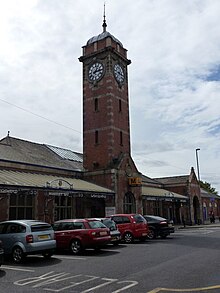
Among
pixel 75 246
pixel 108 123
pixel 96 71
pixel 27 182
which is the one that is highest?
pixel 96 71

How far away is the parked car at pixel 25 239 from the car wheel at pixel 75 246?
4.79 feet

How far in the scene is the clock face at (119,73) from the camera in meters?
33.4

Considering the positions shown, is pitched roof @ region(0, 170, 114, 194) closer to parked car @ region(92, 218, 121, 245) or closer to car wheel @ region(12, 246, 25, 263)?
parked car @ region(92, 218, 121, 245)

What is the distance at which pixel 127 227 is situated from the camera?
18.5 m

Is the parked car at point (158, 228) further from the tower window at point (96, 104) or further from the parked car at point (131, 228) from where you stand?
the tower window at point (96, 104)

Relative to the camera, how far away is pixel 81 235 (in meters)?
13.9

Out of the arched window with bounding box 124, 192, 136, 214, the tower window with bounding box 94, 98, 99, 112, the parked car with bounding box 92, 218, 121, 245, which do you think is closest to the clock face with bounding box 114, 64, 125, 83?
the tower window with bounding box 94, 98, 99, 112

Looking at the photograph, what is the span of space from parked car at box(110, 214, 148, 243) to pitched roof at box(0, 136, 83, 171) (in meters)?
9.78

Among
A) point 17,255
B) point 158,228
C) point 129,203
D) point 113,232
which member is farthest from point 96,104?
point 17,255

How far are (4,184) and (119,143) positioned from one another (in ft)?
50.7

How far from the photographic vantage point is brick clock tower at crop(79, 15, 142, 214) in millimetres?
29969

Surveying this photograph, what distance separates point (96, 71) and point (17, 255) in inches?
959

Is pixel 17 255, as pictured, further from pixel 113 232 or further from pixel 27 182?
pixel 27 182

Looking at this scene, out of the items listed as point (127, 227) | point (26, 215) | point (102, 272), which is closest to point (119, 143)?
point (26, 215)
